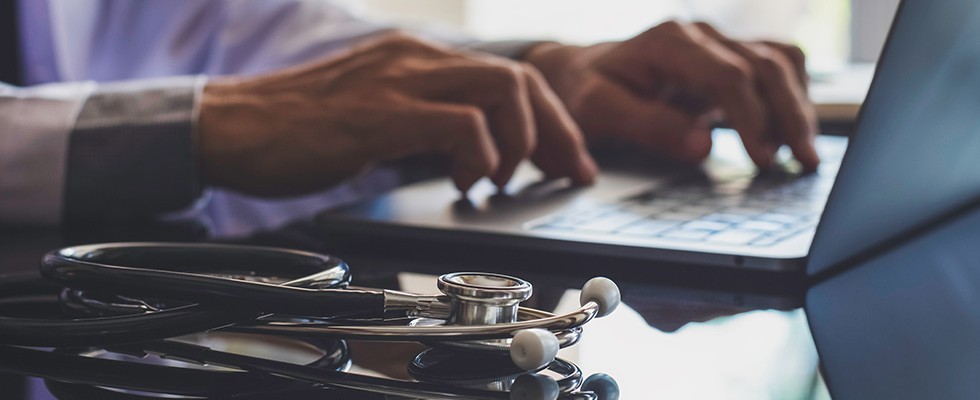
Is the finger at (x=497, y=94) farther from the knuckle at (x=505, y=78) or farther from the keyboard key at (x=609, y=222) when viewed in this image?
the keyboard key at (x=609, y=222)

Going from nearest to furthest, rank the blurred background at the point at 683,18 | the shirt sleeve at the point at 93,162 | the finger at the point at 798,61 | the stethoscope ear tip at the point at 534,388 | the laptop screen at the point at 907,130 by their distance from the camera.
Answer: the stethoscope ear tip at the point at 534,388, the laptop screen at the point at 907,130, the shirt sleeve at the point at 93,162, the finger at the point at 798,61, the blurred background at the point at 683,18

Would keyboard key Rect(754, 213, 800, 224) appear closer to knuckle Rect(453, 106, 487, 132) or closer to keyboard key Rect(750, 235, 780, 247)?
keyboard key Rect(750, 235, 780, 247)

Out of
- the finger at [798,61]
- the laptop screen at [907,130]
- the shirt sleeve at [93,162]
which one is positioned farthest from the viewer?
the finger at [798,61]

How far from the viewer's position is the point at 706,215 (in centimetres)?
50

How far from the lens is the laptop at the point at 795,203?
34 centimetres

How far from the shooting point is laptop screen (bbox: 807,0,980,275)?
12.9 inches

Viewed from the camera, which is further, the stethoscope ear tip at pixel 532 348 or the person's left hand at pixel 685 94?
the person's left hand at pixel 685 94

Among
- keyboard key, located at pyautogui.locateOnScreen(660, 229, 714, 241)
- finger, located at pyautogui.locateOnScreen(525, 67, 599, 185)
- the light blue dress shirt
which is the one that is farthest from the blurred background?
keyboard key, located at pyautogui.locateOnScreen(660, 229, 714, 241)

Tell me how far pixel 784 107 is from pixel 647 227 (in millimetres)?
382

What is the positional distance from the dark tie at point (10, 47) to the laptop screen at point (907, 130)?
2.38ft

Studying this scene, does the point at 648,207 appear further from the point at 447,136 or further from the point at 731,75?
the point at 731,75

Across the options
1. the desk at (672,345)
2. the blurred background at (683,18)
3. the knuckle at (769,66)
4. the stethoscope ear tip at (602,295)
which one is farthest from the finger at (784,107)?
the blurred background at (683,18)

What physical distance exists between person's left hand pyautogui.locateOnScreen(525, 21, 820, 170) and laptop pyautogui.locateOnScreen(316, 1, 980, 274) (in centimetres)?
14

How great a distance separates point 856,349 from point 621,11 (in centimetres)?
276
